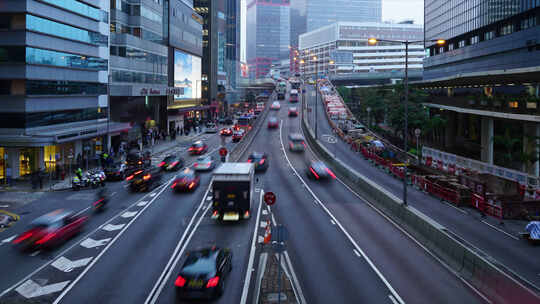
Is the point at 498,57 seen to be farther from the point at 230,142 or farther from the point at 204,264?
the point at 204,264

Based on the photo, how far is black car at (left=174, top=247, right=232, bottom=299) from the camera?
15.1m

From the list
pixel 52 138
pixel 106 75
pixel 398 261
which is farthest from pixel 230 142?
pixel 398 261

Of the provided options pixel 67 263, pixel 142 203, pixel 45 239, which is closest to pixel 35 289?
pixel 67 263

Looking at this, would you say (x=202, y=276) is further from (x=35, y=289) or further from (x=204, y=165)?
(x=204, y=165)

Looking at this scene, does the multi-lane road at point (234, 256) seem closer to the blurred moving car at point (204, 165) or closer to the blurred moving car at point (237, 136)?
the blurred moving car at point (204, 165)

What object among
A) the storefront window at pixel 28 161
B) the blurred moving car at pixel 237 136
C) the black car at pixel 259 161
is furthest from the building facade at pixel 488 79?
the storefront window at pixel 28 161

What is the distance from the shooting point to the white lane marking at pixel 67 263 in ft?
61.7

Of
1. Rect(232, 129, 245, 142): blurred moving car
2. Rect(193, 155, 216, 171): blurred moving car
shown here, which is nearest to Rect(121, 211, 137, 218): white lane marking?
Rect(193, 155, 216, 171): blurred moving car

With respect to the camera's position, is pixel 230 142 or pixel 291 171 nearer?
pixel 291 171

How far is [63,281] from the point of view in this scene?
17.4m

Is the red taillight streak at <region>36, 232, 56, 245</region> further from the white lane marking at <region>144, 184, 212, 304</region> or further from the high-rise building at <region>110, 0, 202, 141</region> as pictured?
the high-rise building at <region>110, 0, 202, 141</region>

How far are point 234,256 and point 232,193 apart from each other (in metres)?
5.88

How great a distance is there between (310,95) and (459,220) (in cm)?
8635

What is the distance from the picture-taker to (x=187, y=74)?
93.7m
